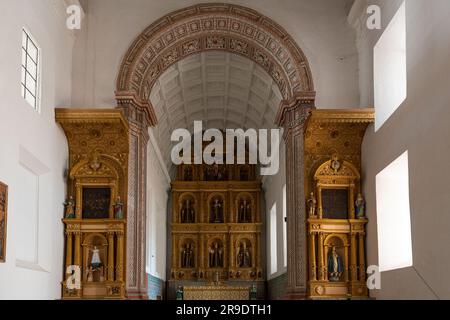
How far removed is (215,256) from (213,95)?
9.55 meters

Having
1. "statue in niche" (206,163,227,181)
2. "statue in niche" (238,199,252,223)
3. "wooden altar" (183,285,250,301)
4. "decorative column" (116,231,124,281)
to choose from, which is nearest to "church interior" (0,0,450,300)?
"decorative column" (116,231,124,281)

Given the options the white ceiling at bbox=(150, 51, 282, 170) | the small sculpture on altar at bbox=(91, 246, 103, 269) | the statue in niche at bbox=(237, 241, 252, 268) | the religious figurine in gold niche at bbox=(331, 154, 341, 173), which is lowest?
the small sculpture on altar at bbox=(91, 246, 103, 269)

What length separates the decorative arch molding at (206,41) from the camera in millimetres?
20094

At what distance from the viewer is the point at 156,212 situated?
103 feet

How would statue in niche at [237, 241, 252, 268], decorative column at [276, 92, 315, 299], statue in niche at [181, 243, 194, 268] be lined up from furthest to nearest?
statue in niche at [181, 243, 194, 268]
statue in niche at [237, 241, 252, 268]
decorative column at [276, 92, 315, 299]

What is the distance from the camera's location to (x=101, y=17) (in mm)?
20375

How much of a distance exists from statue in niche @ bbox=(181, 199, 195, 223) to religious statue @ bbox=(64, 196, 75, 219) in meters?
17.7

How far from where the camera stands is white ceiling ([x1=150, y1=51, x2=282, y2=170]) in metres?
25.5

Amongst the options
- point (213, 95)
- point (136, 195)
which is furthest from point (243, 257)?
point (136, 195)

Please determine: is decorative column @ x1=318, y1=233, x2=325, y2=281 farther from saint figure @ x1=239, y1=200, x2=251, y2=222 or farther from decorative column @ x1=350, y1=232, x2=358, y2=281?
saint figure @ x1=239, y1=200, x2=251, y2=222

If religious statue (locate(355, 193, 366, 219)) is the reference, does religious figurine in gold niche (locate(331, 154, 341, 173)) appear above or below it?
above

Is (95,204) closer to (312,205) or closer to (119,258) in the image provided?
(119,258)

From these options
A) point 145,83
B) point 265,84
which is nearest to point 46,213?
point 145,83

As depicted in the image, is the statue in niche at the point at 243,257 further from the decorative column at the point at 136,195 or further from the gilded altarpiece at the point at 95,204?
the gilded altarpiece at the point at 95,204
